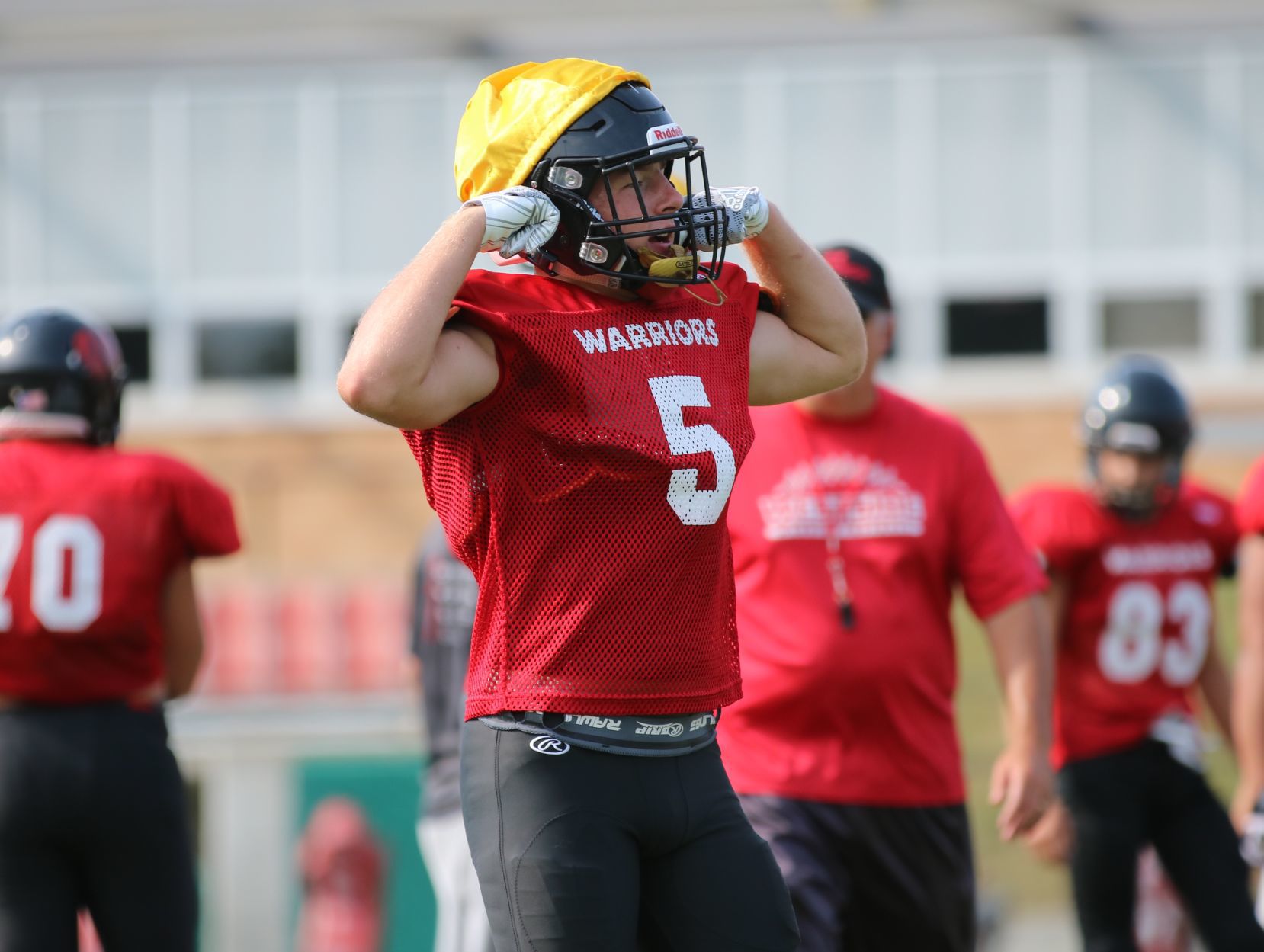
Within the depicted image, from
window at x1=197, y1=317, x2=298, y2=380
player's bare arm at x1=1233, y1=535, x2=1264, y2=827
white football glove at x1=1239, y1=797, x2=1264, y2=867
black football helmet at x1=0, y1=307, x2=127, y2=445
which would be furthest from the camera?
window at x1=197, y1=317, x2=298, y2=380

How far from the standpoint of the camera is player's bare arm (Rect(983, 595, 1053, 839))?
3.99 meters

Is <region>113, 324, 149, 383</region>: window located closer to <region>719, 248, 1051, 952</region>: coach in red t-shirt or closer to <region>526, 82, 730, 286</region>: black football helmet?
<region>719, 248, 1051, 952</region>: coach in red t-shirt

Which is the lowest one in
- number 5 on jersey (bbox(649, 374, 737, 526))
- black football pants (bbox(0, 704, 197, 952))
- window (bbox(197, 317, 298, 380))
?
black football pants (bbox(0, 704, 197, 952))

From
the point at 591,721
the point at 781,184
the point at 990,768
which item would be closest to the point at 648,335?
the point at 591,721

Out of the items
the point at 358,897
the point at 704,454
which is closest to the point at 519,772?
the point at 704,454

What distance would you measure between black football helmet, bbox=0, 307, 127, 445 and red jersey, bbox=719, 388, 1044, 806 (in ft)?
5.26

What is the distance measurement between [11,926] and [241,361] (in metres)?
10.2

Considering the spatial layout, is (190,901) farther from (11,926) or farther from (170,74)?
(170,74)

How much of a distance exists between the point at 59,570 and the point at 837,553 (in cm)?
181

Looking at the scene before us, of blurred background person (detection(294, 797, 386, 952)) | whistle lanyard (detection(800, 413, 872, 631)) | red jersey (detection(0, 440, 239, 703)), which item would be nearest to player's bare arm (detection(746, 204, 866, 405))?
whistle lanyard (detection(800, 413, 872, 631))

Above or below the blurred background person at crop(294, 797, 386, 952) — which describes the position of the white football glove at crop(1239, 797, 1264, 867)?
above

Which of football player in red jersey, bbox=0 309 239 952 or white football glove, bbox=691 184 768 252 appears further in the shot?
football player in red jersey, bbox=0 309 239 952

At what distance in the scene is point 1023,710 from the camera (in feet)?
13.4

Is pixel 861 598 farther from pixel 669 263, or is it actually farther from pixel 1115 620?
pixel 1115 620
